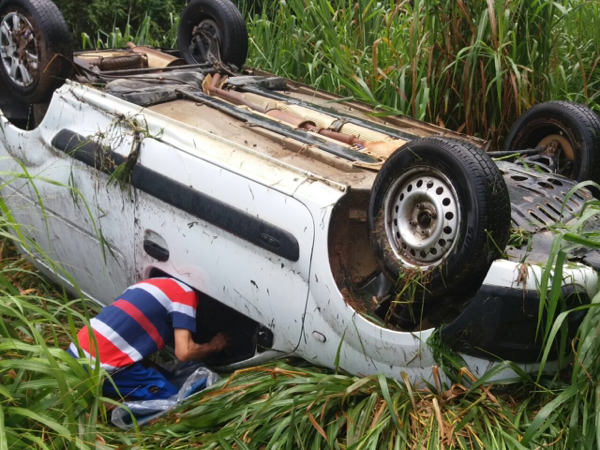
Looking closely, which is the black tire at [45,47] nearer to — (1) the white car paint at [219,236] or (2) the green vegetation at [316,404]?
(1) the white car paint at [219,236]

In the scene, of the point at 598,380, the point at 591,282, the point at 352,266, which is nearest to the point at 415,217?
the point at 352,266

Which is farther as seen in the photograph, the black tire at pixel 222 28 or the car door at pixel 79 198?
the black tire at pixel 222 28

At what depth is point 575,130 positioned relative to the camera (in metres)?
3.21

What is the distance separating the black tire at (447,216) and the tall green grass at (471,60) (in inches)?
56.8

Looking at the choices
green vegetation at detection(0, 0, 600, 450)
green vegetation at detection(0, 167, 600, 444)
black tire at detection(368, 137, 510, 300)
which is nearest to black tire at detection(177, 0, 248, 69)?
green vegetation at detection(0, 0, 600, 450)

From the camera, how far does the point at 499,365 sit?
2.32m

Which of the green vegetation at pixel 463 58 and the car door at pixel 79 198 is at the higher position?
the green vegetation at pixel 463 58

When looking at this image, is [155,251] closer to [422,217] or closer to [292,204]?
[292,204]

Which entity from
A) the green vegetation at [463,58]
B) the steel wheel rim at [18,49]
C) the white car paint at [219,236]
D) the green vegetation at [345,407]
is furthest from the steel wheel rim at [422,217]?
the steel wheel rim at [18,49]

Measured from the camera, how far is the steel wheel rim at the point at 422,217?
2371mm

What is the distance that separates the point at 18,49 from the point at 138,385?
6.25 ft

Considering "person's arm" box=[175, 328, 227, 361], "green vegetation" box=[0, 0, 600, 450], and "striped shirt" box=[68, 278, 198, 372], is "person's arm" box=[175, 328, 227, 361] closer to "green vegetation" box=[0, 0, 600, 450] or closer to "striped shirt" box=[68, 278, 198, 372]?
"striped shirt" box=[68, 278, 198, 372]

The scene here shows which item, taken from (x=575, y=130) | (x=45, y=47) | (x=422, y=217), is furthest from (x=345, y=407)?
(x=45, y=47)

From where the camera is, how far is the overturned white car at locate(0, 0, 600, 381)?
2.35 m
